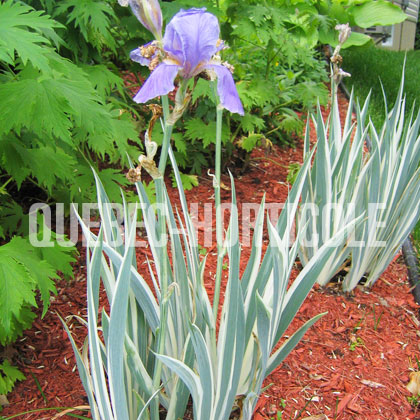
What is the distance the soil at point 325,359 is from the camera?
5.33 feet

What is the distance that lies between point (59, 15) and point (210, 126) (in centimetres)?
96

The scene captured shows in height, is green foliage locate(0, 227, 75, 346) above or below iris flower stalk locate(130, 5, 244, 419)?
below

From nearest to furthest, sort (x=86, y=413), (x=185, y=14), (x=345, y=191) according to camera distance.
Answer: (x=185, y=14), (x=86, y=413), (x=345, y=191)

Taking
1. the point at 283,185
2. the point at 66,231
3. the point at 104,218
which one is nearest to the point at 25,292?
the point at 104,218

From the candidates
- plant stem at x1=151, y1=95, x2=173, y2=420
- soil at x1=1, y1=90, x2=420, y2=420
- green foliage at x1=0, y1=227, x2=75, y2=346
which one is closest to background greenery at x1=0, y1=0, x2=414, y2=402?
green foliage at x1=0, y1=227, x2=75, y2=346

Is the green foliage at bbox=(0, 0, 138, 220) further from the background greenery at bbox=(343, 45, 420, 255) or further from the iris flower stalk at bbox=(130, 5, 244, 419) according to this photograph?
the background greenery at bbox=(343, 45, 420, 255)

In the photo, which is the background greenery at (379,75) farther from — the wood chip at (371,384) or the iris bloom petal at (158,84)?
the iris bloom petal at (158,84)

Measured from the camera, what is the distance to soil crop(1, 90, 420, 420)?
1626 millimetres

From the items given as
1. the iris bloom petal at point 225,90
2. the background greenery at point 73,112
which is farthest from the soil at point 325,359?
the iris bloom petal at point 225,90

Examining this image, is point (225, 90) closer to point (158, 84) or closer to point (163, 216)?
point (158, 84)

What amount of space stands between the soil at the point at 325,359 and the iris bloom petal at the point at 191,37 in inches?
37.7

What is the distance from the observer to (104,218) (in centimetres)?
130

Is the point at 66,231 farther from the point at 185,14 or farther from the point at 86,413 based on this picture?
the point at 185,14

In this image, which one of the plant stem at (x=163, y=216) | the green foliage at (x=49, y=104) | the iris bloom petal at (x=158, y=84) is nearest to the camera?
the iris bloom petal at (x=158, y=84)
